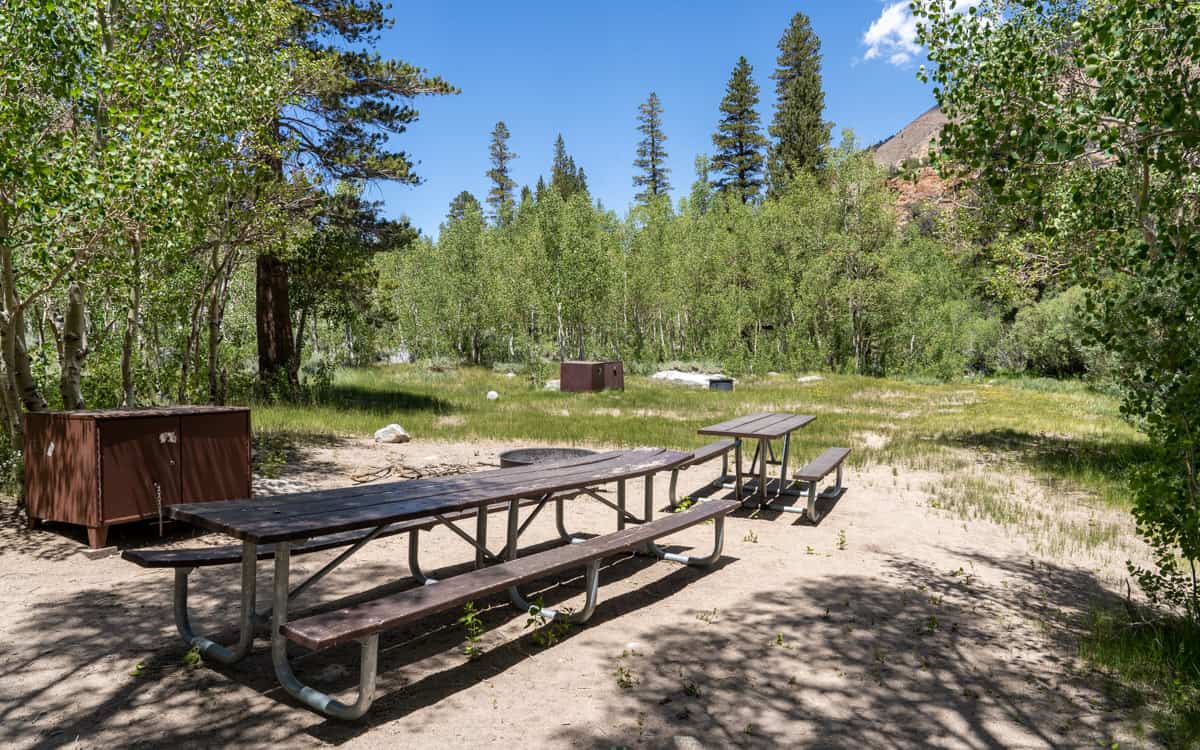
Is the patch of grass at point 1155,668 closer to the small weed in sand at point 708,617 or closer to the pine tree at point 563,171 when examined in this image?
the small weed in sand at point 708,617

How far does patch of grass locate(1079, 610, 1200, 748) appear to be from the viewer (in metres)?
3.42

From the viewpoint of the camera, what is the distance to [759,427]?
26.2 feet

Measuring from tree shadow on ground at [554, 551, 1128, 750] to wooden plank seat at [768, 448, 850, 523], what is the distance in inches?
76.8

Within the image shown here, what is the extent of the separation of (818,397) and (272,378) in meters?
15.6

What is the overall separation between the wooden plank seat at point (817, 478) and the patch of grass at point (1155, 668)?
291cm

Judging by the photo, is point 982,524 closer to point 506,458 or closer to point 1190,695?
point 1190,695

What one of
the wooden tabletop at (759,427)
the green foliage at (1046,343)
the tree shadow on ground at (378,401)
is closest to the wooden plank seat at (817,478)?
the wooden tabletop at (759,427)

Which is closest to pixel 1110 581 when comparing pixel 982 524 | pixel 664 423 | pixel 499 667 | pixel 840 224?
pixel 982 524

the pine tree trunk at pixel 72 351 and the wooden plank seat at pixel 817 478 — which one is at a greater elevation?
the pine tree trunk at pixel 72 351

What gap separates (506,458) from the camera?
8484 millimetres

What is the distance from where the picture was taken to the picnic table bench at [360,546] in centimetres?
326

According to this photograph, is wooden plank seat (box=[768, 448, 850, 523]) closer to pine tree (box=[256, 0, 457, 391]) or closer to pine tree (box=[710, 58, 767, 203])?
pine tree (box=[256, 0, 457, 391])

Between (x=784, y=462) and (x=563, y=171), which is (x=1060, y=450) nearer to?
(x=784, y=462)

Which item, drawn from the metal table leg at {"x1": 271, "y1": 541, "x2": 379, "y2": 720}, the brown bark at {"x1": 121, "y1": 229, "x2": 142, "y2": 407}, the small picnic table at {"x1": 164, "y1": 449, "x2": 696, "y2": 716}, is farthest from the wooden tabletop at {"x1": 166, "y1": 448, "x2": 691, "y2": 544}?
the brown bark at {"x1": 121, "y1": 229, "x2": 142, "y2": 407}
